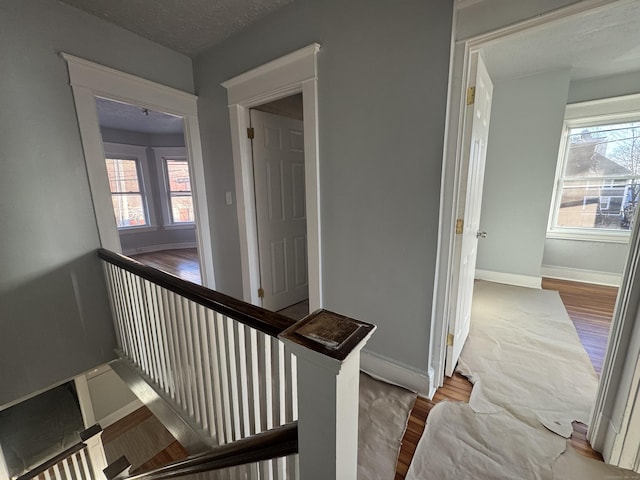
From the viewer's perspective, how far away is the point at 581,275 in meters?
3.51

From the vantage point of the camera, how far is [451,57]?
4.36 feet

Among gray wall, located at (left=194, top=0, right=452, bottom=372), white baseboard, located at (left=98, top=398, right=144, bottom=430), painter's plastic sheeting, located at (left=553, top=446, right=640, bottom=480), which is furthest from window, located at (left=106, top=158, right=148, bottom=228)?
painter's plastic sheeting, located at (left=553, top=446, right=640, bottom=480)

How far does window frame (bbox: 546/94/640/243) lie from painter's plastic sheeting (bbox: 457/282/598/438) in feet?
4.17

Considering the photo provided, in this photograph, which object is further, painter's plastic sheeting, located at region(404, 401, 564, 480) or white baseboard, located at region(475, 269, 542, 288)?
white baseboard, located at region(475, 269, 542, 288)

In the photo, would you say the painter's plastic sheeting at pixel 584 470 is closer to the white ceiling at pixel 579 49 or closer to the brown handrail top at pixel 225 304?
the brown handrail top at pixel 225 304

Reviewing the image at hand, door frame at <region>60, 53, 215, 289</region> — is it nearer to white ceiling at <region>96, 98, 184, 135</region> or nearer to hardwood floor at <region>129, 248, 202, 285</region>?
white ceiling at <region>96, 98, 184, 135</region>

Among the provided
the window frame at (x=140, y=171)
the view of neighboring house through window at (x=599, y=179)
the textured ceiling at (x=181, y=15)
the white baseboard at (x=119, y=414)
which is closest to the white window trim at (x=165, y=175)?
the window frame at (x=140, y=171)

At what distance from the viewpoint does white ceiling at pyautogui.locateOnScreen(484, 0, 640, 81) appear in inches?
75.4

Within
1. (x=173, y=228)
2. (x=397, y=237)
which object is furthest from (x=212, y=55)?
(x=173, y=228)

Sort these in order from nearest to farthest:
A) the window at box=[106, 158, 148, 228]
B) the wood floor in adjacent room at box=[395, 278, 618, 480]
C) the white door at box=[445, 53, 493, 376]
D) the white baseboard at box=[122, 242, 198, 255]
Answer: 1. the wood floor in adjacent room at box=[395, 278, 618, 480]
2. the white door at box=[445, 53, 493, 376]
3. the window at box=[106, 158, 148, 228]
4. the white baseboard at box=[122, 242, 198, 255]

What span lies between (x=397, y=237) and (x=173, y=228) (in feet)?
19.0

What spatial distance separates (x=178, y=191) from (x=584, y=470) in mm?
6848

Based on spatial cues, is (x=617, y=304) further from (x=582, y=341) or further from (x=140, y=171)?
(x=140, y=171)

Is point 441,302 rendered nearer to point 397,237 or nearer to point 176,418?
point 397,237
